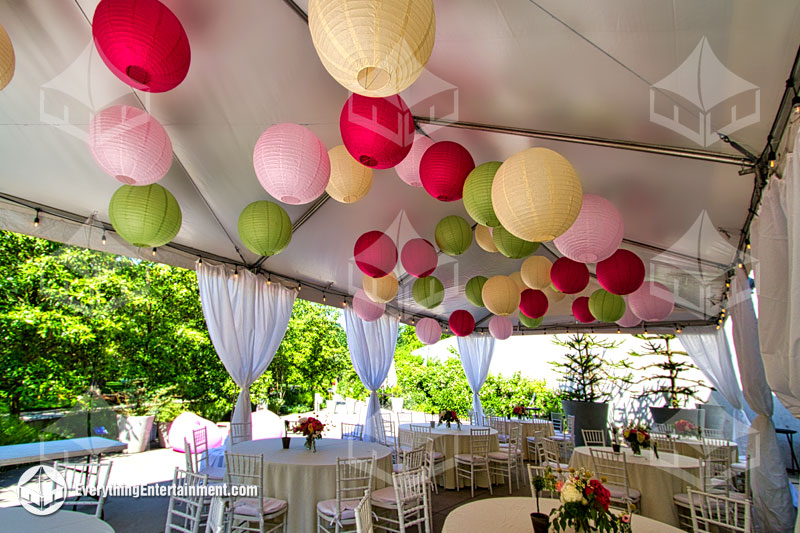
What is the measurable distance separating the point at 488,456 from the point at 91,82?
20.1 feet

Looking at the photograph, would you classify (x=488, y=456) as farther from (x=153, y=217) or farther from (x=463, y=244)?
(x=153, y=217)

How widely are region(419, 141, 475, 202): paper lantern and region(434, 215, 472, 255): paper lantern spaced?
0.78 metres

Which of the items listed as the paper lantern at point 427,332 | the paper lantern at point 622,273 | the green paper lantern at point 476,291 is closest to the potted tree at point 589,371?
the paper lantern at point 427,332

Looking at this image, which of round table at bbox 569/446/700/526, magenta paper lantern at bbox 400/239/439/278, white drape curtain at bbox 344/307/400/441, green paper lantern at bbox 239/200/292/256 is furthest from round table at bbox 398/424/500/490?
green paper lantern at bbox 239/200/292/256

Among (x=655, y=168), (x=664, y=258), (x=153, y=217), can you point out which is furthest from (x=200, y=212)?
(x=664, y=258)

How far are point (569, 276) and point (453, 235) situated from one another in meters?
1.01

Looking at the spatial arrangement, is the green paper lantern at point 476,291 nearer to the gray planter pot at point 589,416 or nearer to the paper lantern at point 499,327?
the paper lantern at point 499,327

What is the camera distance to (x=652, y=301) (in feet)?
12.0

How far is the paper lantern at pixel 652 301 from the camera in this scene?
3.64 m

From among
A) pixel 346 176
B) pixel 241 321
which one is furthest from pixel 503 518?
pixel 241 321

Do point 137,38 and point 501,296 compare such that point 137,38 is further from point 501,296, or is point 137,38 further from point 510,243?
point 501,296

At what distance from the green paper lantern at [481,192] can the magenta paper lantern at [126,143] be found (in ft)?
5.65

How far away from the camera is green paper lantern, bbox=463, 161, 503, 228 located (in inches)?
89.2

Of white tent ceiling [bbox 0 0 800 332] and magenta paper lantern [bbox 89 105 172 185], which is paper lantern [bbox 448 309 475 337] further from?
magenta paper lantern [bbox 89 105 172 185]
